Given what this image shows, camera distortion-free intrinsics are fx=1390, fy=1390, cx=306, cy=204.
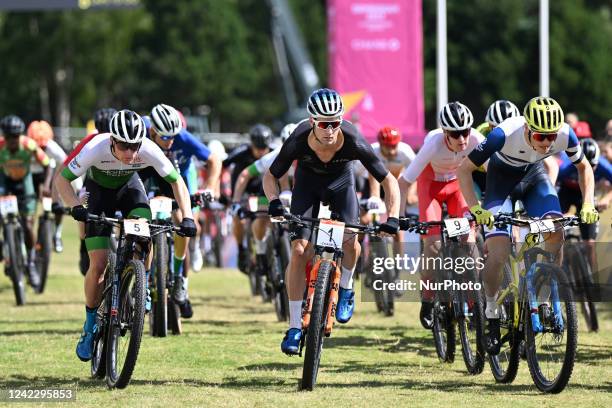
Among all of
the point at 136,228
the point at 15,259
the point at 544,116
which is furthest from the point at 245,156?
the point at 544,116

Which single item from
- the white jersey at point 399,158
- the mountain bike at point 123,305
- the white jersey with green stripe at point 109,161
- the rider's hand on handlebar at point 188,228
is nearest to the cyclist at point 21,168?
the white jersey at point 399,158

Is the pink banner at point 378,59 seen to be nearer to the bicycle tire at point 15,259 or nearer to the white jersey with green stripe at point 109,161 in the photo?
the bicycle tire at point 15,259

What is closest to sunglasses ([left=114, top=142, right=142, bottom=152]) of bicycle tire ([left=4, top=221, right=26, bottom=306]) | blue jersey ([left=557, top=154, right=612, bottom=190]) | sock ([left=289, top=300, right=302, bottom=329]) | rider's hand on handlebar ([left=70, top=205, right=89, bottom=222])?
rider's hand on handlebar ([left=70, top=205, right=89, bottom=222])

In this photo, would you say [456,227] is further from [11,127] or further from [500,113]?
[11,127]

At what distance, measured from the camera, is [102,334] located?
10219 millimetres

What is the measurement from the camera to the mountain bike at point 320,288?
9.45 metres

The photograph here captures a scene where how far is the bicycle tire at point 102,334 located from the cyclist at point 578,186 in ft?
17.8

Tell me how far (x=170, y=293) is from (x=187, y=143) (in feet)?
4.73

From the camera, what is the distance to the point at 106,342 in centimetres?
1002

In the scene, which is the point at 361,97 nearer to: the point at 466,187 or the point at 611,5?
the point at 466,187

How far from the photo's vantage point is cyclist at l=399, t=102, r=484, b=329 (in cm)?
1128

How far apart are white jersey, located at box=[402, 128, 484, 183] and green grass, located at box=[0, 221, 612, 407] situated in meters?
1.56

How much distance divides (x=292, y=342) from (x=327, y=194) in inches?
49.5

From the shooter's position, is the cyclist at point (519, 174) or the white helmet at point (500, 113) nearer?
the cyclist at point (519, 174)
